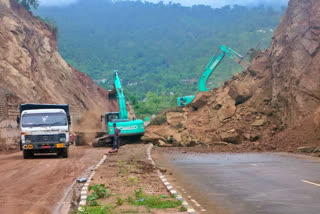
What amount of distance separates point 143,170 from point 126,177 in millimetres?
2668

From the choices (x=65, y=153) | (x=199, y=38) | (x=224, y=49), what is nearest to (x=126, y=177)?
(x=65, y=153)

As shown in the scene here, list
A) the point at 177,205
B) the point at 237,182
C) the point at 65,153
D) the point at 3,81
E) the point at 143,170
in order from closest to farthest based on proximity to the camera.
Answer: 1. the point at 177,205
2. the point at 237,182
3. the point at 143,170
4. the point at 65,153
5. the point at 3,81

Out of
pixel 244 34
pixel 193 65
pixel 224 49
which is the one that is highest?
pixel 244 34

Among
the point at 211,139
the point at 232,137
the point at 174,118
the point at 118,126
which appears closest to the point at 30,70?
the point at 174,118

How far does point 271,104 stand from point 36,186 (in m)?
28.4

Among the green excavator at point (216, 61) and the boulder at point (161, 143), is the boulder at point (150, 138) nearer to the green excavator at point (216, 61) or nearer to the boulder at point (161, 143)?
the boulder at point (161, 143)

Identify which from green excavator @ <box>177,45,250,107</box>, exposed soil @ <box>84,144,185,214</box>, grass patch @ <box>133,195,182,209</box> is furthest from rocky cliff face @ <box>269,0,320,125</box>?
grass patch @ <box>133,195,182,209</box>

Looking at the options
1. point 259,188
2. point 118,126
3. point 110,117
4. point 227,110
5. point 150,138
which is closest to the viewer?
point 259,188

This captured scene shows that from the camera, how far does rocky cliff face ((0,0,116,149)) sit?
4631 cm

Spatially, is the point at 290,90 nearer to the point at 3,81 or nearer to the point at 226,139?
the point at 226,139

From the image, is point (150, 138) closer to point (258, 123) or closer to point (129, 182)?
point (258, 123)

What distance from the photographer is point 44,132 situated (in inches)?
1029

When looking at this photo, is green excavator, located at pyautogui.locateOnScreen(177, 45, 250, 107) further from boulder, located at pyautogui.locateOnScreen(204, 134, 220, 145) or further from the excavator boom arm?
boulder, located at pyautogui.locateOnScreen(204, 134, 220, 145)

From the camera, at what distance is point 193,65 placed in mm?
152500
